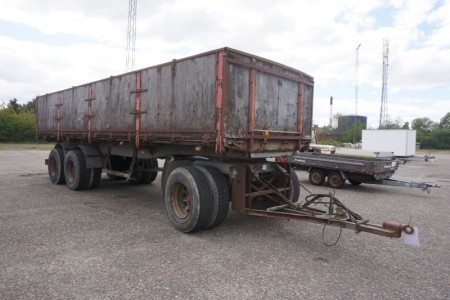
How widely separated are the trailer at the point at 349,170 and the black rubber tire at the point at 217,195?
17.0 ft

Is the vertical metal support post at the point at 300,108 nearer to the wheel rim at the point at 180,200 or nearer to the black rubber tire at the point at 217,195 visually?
the black rubber tire at the point at 217,195

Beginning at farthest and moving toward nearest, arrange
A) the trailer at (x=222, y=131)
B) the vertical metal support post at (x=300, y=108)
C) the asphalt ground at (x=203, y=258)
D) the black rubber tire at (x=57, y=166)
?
1. the black rubber tire at (x=57, y=166)
2. the vertical metal support post at (x=300, y=108)
3. the trailer at (x=222, y=131)
4. the asphalt ground at (x=203, y=258)

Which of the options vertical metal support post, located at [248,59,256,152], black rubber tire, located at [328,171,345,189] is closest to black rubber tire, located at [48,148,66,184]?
vertical metal support post, located at [248,59,256,152]

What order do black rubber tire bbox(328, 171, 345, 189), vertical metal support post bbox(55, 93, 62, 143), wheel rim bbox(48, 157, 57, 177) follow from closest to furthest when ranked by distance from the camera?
1. vertical metal support post bbox(55, 93, 62, 143)
2. wheel rim bbox(48, 157, 57, 177)
3. black rubber tire bbox(328, 171, 345, 189)

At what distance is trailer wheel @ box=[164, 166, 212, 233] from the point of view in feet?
17.6

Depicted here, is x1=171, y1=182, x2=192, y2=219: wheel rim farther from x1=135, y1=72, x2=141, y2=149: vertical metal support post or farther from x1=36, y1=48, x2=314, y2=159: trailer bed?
x1=135, y1=72, x2=141, y2=149: vertical metal support post

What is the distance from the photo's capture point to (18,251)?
15.3 ft

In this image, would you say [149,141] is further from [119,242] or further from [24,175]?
[24,175]

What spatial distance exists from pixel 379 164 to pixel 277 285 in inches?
309

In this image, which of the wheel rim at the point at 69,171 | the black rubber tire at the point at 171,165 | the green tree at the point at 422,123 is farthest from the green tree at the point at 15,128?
the green tree at the point at 422,123

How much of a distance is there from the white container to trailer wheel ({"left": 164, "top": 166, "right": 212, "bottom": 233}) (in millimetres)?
22411

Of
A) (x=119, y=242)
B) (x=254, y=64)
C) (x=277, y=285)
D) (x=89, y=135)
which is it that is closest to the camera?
(x=277, y=285)

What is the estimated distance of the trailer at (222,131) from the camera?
5148 mm

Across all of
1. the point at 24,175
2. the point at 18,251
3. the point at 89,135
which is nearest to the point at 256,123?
the point at 18,251
